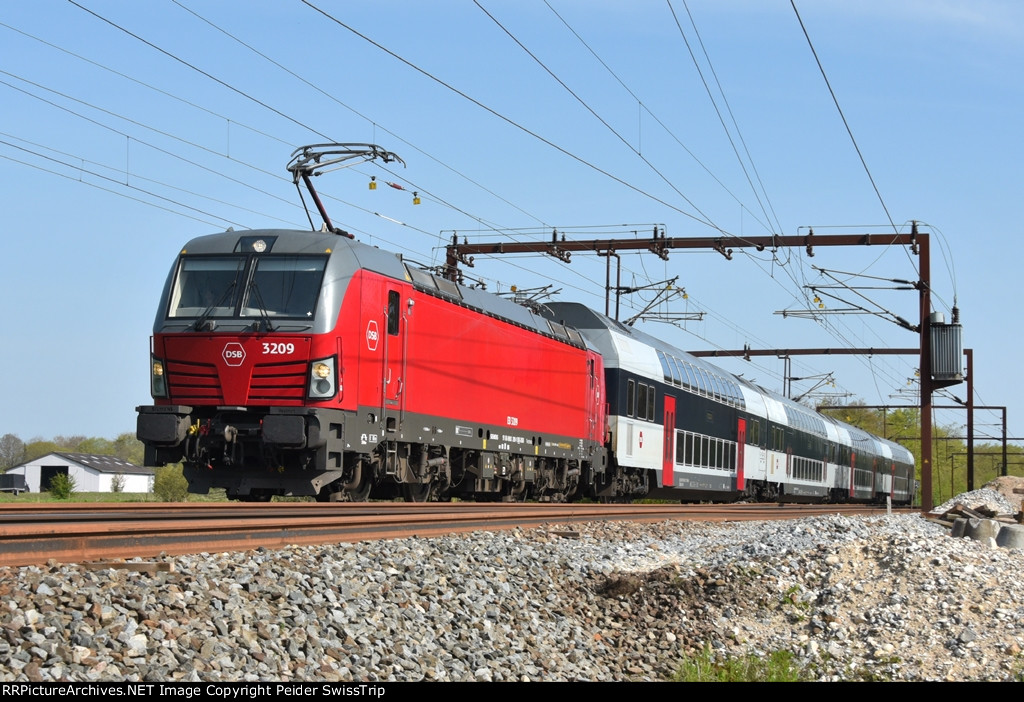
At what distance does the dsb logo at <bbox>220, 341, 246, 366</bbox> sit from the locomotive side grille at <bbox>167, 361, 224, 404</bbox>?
23cm

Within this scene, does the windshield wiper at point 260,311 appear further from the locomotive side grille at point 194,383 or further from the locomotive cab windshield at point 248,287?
the locomotive side grille at point 194,383

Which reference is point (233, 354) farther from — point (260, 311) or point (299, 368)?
point (299, 368)

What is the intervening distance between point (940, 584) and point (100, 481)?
82446 mm

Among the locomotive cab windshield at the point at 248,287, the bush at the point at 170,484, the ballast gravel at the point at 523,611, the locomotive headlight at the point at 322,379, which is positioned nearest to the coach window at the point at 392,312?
the locomotive cab windshield at the point at 248,287

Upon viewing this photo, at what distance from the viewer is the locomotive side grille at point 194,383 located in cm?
1513

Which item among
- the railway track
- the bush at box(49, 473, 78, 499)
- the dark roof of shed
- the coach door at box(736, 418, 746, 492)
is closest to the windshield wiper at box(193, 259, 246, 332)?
the railway track

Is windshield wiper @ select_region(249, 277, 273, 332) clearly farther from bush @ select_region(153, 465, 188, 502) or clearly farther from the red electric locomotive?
bush @ select_region(153, 465, 188, 502)

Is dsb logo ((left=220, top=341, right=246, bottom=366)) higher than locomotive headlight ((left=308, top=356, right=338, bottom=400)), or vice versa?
dsb logo ((left=220, top=341, right=246, bottom=366))

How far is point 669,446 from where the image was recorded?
30.1m

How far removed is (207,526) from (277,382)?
557cm

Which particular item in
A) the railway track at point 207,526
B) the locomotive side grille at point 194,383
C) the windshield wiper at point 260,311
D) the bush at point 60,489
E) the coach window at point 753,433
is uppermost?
the windshield wiper at point 260,311

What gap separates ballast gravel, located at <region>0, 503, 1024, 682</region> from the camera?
6.28 meters

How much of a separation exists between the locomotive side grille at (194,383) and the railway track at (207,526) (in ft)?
4.82

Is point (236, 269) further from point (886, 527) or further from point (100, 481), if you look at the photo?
point (100, 481)
